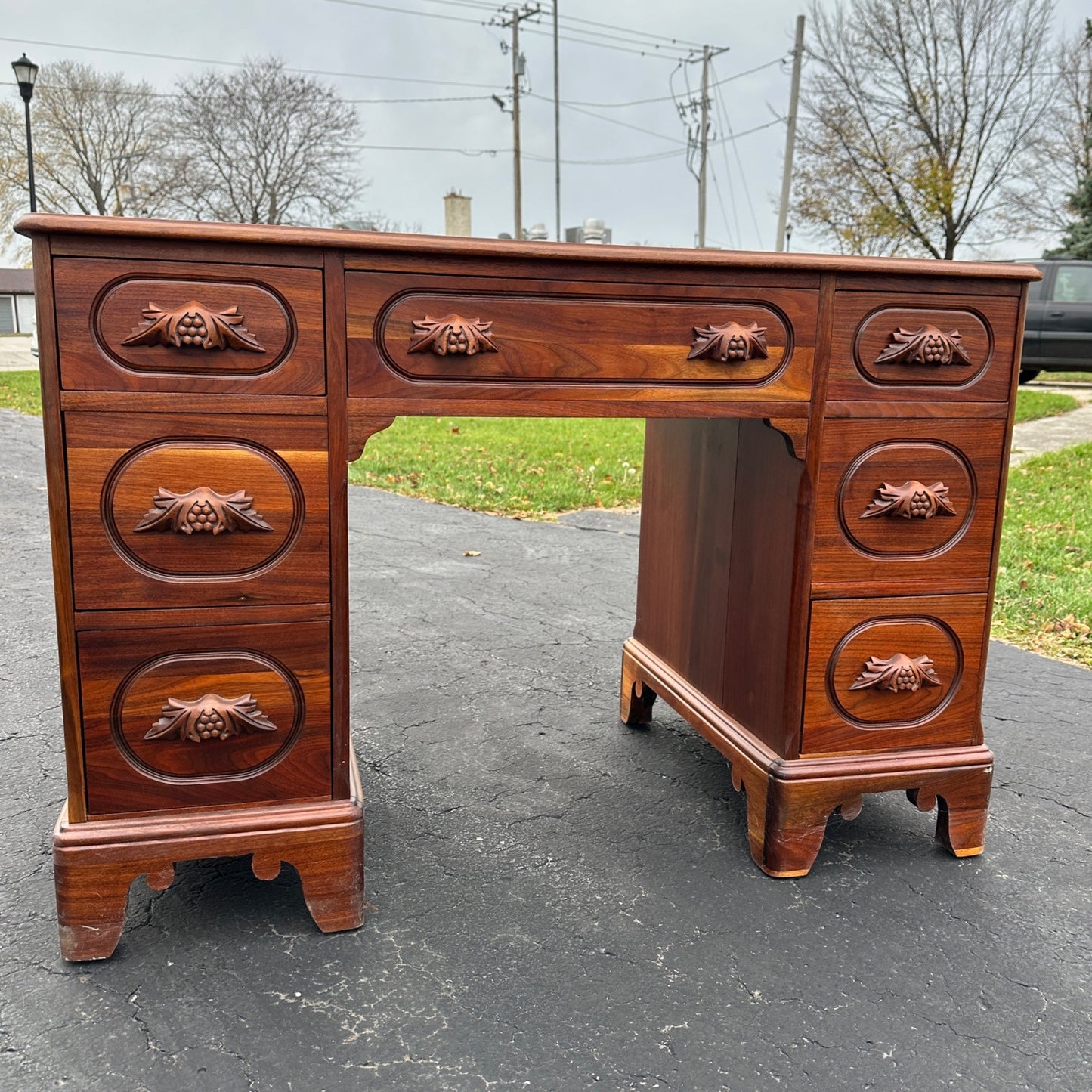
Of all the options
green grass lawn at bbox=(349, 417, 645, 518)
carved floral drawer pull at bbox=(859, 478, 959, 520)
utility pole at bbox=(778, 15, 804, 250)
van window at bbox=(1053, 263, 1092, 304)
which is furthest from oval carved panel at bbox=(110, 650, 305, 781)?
utility pole at bbox=(778, 15, 804, 250)

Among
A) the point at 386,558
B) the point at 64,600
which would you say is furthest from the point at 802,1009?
the point at 386,558

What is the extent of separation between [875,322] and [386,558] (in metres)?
3.38

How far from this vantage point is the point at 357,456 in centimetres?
170

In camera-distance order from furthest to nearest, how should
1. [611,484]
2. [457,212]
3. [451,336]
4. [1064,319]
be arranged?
[457,212] → [1064,319] → [611,484] → [451,336]

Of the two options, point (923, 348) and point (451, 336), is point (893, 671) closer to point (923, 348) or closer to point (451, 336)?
point (923, 348)

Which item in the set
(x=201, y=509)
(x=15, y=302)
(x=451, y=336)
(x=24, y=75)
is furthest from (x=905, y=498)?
(x=15, y=302)

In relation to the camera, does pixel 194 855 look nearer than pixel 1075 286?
Yes

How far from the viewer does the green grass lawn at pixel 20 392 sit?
1100cm

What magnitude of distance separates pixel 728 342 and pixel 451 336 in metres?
0.53

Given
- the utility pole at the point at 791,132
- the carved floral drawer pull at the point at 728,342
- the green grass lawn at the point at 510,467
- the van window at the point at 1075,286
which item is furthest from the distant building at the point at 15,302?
the carved floral drawer pull at the point at 728,342

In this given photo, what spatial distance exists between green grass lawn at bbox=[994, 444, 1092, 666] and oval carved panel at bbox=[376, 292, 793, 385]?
237cm

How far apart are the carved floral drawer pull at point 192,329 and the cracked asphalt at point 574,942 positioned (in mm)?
1083

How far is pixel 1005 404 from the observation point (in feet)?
6.46

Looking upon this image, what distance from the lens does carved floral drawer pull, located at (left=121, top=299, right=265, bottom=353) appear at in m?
1.54
